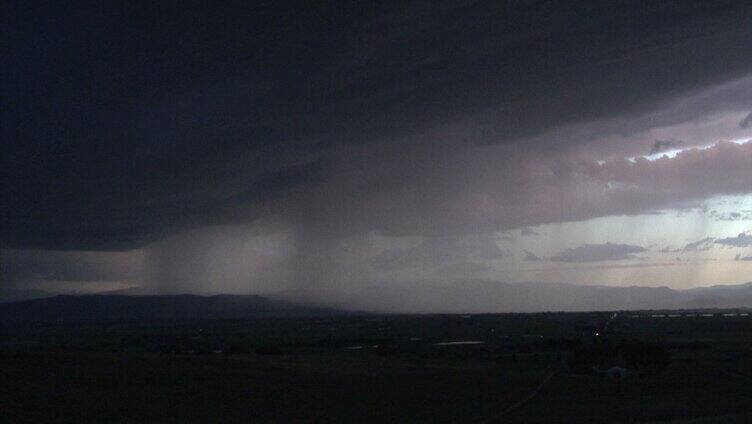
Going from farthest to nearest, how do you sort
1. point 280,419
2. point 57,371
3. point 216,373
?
point 216,373 → point 57,371 → point 280,419

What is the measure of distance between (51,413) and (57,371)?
1179 centimetres

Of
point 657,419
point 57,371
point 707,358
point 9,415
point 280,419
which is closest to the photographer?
point 9,415

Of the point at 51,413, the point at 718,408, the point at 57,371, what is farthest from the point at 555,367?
the point at 51,413

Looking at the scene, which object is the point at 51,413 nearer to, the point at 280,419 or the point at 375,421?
the point at 280,419

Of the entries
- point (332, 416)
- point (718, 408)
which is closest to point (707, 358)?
point (718, 408)

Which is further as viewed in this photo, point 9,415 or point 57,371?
point 57,371

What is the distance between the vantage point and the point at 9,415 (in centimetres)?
3116

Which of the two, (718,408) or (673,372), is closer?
(718,408)

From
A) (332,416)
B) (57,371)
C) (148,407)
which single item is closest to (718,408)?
(332,416)

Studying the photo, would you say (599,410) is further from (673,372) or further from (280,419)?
(673,372)

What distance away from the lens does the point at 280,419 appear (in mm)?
35750

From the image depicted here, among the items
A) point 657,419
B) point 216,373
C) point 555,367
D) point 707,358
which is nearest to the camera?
point 657,419

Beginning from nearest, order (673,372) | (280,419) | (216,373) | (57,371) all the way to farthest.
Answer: (280,419) < (57,371) < (216,373) < (673,372)

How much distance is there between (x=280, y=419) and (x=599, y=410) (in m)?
14.7
